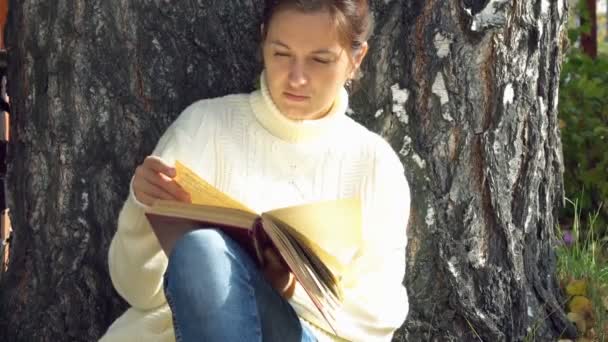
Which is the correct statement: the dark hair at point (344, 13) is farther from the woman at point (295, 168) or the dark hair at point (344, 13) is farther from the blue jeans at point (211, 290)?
the blue jeans at point (211, 290)

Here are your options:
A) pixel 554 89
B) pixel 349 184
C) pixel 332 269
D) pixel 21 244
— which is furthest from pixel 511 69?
pixel 21 244

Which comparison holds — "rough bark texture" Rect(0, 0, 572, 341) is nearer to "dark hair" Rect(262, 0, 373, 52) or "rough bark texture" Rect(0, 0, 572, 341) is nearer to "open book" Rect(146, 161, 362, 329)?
"dark hair" Rect(262, 0, 373, 52)

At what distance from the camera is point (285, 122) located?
3.00 m

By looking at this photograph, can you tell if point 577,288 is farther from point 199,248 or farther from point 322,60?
point 199,248

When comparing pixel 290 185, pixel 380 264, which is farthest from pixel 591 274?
pixel 290 185

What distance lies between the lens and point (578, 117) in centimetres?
523

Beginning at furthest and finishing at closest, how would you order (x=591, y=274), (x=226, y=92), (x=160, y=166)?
(x=591, y=274), (x=226, y=92), (x=160, y=166)

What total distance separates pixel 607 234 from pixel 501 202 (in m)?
1.82

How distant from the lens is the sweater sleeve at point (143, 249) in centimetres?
286

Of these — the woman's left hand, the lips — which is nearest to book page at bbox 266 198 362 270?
the woman's left hand

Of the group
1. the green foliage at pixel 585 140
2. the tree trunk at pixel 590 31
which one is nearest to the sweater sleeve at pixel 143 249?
the green foliage at pixel 585 140

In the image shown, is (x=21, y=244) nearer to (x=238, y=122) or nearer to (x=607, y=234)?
(x=238, y=122)

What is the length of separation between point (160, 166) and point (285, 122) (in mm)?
452

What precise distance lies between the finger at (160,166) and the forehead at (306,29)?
1.56ft
